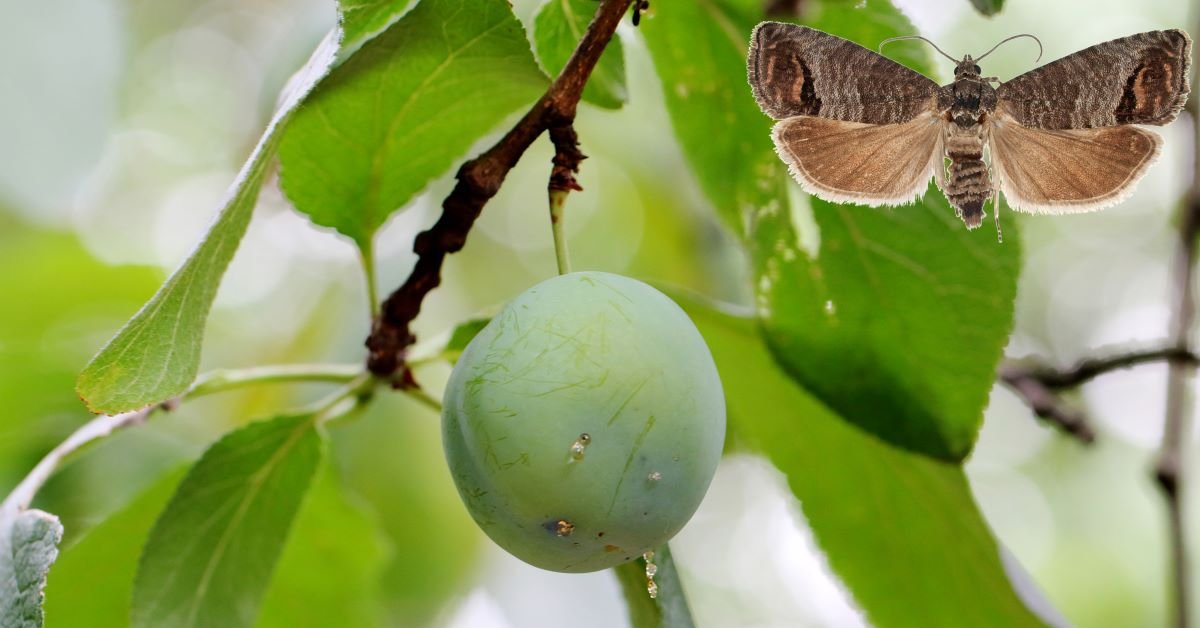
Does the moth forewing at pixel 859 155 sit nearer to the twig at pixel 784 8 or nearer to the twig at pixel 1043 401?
the twig at pixel 784 8

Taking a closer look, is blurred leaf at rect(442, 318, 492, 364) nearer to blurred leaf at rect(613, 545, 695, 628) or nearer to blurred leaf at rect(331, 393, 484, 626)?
blurred leaf at rect(613, 545, 695, 628)

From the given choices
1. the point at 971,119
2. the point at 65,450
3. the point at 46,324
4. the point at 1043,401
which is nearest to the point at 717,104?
the point at 971,119

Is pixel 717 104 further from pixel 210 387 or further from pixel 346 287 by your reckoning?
pixel 346 287

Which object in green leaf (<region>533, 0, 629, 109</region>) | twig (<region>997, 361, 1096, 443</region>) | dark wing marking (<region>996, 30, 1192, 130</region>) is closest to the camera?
dark wing marking (<region>996, 30, 1192, 130</region>)

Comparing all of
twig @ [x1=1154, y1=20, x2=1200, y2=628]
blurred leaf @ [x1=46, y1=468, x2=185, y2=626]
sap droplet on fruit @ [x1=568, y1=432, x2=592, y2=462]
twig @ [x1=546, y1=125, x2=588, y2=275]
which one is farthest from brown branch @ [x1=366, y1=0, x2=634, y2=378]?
twig @ [x1=1154, y1=20, x2=1200, y2=628]

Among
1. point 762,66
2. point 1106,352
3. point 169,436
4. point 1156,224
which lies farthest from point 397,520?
point 1156,224

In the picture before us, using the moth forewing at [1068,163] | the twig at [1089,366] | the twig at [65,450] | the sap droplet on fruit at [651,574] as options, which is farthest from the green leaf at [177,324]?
the twig at [1089,366]
